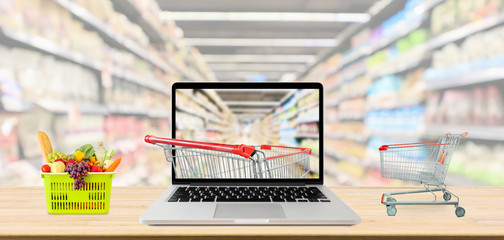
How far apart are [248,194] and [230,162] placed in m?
0.20

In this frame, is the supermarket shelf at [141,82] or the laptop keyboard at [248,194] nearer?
the laptop keyboard at [248,194]

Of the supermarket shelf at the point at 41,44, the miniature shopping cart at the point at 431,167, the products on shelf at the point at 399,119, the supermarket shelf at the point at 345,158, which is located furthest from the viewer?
the supermarket shelf at the point at 345,158

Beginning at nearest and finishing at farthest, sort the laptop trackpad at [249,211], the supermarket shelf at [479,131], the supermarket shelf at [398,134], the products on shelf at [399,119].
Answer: the laptop trackpad at [249,211] → the supermarket shelf at [479,131] → the supermarket shelf at [398,134] → the products on shelf at [399,119]

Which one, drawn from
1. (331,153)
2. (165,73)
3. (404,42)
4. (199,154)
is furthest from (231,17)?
(331,153)

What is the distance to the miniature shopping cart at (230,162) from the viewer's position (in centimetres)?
138

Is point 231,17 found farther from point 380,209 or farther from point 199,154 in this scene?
point 380,209

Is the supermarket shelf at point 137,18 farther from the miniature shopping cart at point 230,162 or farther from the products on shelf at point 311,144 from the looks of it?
the products on shelf at point 311,144

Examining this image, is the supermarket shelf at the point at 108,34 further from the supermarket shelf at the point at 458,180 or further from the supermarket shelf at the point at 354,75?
the supermarket shelf at the point at 458,180

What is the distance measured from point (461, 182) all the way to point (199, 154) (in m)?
1.94

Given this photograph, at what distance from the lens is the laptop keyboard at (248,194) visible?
1226mm

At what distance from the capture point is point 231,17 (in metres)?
3.01

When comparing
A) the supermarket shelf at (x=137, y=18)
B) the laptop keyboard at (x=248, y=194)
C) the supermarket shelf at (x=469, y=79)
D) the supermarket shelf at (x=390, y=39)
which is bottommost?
the laptop keyboard at (x=248, y=194)

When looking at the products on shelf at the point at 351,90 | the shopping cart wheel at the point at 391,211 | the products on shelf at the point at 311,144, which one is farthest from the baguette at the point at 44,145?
the products on shelf at the point at 351,90

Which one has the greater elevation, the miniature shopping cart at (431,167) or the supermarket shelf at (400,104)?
the supermarket shelf at (400,104)
